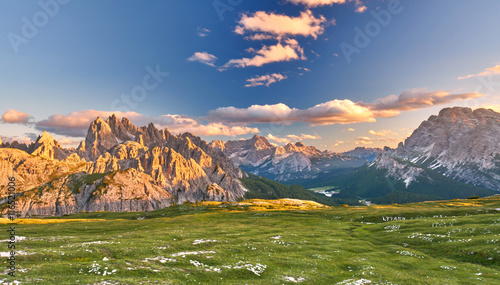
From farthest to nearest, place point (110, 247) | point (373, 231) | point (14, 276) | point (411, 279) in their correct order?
point (373, 231)
point (110, 247)
point (411, 279)
point (14, 276)

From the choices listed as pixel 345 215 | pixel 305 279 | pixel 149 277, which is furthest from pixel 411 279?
pixel 345 215

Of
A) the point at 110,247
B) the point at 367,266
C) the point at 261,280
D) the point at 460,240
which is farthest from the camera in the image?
the point at 460,240

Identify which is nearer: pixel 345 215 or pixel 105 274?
pixel 105 274

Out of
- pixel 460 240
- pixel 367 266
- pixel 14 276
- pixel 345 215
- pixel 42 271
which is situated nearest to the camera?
pixel 14 276

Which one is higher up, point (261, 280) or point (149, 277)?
point (149, 277)

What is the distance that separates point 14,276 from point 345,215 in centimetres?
10256

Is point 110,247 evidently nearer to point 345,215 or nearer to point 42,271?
point 42,271

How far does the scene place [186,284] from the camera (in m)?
22.7

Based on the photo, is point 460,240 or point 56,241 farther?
point 460,240

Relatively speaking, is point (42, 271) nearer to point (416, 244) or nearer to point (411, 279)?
point (411, 279)

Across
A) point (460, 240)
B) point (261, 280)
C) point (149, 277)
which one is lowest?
point (460, 240)

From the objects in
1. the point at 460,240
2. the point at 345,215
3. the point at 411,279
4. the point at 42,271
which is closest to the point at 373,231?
the point at 460,240

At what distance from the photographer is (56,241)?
39875 millimetres

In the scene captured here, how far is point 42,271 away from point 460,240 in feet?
204
